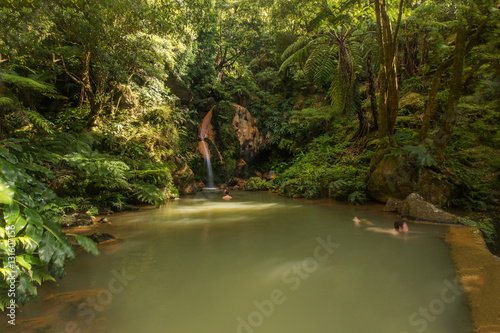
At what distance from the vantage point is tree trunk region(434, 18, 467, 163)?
496cm

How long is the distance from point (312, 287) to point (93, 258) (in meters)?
2.35

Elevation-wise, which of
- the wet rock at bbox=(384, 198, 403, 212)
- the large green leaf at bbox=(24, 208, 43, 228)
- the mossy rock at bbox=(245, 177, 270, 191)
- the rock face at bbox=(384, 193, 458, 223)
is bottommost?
the mossy rock at bbox=(245, 177, 270, 191)

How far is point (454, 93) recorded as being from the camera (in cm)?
515

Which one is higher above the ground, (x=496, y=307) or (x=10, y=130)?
(x=10, y=130)

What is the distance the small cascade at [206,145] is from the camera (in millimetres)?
12648

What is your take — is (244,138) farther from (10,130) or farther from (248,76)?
(10,130)

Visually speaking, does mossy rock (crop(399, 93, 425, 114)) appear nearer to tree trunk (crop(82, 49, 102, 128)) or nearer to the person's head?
the person's head

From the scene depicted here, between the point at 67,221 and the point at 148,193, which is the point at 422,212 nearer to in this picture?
the point at 148,193

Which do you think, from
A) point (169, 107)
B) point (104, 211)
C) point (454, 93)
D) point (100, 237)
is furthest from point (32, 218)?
point (169, 107)

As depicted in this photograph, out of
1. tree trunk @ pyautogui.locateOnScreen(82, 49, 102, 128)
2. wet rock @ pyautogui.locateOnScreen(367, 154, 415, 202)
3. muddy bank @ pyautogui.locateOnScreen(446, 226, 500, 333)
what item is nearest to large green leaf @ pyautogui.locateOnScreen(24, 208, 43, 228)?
muddy bank @ pyautogui.locateOnScreen(446, 226, 500, 333)

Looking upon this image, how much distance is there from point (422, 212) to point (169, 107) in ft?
30.5

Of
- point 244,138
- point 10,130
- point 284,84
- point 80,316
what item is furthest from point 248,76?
point 80,316

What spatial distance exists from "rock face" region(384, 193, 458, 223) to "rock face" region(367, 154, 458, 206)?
0.77 metres

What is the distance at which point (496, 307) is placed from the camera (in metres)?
1.62
